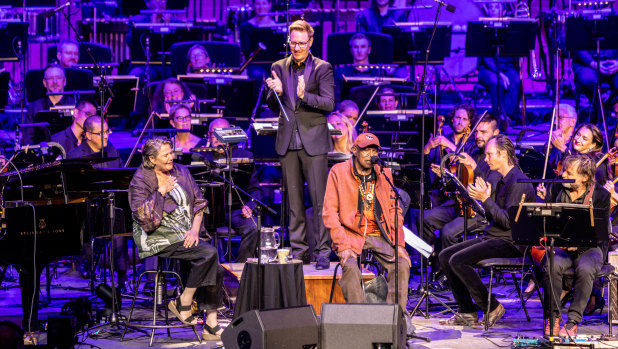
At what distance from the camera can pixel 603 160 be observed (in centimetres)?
810

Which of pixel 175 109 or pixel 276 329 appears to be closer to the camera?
pixel 276 329

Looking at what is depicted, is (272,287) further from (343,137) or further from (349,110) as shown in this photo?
(349,110)

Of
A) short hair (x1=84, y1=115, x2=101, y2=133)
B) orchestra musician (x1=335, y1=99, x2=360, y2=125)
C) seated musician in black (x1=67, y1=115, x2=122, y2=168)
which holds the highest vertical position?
orchestra musician (x1=335, y1=99, x2=360, y2=125)

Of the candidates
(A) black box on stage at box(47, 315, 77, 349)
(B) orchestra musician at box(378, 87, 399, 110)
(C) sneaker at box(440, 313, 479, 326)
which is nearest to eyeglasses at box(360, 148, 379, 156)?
(C) sneaker at box(440, 313, 479, 326)

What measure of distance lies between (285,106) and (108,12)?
6730mm

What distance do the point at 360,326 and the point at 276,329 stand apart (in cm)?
52

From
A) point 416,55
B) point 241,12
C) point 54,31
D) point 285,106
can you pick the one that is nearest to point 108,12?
point 54,31

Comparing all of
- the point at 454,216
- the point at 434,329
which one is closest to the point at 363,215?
the point at 434,329

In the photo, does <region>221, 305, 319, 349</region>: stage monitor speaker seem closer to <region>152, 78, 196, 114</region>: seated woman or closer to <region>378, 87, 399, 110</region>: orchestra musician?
<region>152, 78, 196, 114</region>: seated woman

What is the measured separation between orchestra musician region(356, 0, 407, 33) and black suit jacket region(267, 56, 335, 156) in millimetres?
4914

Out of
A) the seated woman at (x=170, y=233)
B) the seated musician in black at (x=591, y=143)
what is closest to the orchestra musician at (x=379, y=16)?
the seated musician in black at (x=591, y=143)

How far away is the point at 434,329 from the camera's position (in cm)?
720

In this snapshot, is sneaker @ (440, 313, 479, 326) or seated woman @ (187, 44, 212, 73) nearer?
sneaker @ (440, 313, 479, 326)

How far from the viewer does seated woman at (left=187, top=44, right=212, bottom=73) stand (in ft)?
37.2
